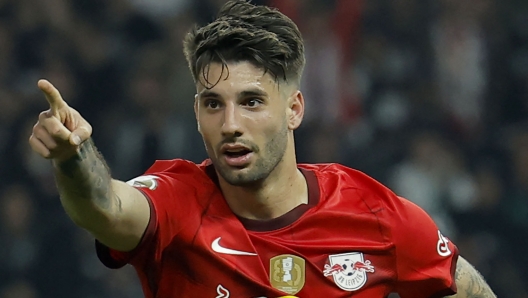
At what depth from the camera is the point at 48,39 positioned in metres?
5.97

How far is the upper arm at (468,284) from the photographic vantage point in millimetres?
3375

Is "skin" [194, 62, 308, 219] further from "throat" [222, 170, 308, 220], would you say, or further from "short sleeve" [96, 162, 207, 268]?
"short sleeve" [96, 162, 207, 268]

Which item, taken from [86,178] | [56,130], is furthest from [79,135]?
[86,178]

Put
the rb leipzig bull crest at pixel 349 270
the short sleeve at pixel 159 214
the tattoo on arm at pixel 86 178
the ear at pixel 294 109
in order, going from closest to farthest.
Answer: the tattoo on arm at pixel 86 178 → the short sleeve at pixel 159 214 → the rb leipzig bull crest at pixel 349 270 → the ear at pixel 294 109

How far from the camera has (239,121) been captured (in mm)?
2916

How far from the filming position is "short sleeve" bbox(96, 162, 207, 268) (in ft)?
9.30

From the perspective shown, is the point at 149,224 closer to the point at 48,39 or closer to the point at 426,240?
the point at 426,240

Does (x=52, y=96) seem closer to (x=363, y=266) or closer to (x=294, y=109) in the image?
(x=294, y=109)

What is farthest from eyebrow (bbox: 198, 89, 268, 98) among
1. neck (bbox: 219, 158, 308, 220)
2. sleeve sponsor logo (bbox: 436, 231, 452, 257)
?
A: sleeve sponsor logo (bbox: 436, 231, 452, 257)

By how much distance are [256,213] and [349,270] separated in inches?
14.5

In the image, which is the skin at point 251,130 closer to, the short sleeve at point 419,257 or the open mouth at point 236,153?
the open mouth at point 236,153

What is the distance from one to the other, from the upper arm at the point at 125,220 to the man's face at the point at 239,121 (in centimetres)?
30

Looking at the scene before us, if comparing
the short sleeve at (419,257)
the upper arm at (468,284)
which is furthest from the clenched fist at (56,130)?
the upper arm at (468,284)

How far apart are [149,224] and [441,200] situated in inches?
131
